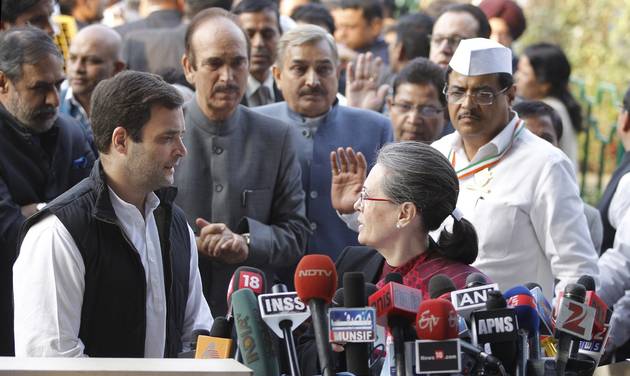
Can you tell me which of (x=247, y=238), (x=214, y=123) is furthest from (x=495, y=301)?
(x=214, y=123)

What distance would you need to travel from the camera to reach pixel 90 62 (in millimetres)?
7840

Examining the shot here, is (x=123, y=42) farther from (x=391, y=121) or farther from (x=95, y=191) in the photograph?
(x=95, y=191)

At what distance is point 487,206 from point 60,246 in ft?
7.23

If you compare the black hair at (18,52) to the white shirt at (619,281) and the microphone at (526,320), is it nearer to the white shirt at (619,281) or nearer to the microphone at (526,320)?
the white shirt at (619,281)

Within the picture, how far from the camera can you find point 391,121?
7082 millimetres

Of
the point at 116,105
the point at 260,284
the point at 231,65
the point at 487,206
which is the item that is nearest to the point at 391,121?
the point at 231,65

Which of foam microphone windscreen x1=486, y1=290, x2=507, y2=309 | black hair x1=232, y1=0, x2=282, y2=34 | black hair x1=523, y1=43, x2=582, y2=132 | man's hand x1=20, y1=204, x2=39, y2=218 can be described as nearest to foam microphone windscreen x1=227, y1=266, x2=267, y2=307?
foam microphone windscreen x1=486, y1=290, x2=507, y2=309

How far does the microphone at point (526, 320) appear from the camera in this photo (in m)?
3.57

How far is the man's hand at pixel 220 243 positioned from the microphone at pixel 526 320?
2.34 meters

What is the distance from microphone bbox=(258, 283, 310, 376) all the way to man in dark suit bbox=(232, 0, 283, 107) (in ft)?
15.1

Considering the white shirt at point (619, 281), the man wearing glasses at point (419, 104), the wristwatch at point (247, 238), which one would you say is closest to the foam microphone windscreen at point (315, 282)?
the wristwatch at point (247, 238)

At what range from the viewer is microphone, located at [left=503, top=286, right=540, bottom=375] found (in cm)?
357

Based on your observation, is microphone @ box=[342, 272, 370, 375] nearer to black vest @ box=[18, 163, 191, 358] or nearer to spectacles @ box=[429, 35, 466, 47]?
black vest @ box=[18, 163, 191, 358]

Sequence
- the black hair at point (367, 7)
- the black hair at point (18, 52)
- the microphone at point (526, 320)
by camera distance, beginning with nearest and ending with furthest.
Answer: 1. the microphone at point (526, 320)
2. the black hair at point (18, 52)
3. the black hair at point (367, 7)
